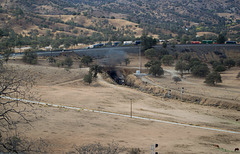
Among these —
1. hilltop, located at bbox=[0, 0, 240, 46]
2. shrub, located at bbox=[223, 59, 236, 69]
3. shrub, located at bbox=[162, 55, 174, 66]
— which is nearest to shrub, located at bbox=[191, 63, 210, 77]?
shrub, located at bbox=[162, 55, 174, 66]

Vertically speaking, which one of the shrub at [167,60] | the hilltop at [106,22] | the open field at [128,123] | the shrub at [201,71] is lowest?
the open field at [128,123]

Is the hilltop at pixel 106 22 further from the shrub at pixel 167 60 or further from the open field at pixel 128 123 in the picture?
the open field at pixel 128 123

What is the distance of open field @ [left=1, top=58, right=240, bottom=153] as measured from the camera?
2005 cm

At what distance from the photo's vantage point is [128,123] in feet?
87.1

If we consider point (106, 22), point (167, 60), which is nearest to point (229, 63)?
point (167, 60)

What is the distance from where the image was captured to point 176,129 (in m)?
26.1

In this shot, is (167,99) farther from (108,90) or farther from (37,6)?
(37,6)

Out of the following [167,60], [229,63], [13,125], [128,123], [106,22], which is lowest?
[128,123]

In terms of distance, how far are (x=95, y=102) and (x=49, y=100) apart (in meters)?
5.49

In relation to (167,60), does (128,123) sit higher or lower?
lower

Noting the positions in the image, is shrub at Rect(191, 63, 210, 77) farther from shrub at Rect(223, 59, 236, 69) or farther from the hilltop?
the hilltop

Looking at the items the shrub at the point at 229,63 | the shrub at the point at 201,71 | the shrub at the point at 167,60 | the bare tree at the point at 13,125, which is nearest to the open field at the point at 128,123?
the bare tree at the point at 13,125

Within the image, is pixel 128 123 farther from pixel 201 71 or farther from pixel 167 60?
pixel 167 60

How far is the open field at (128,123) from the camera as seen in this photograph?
20047 mm
